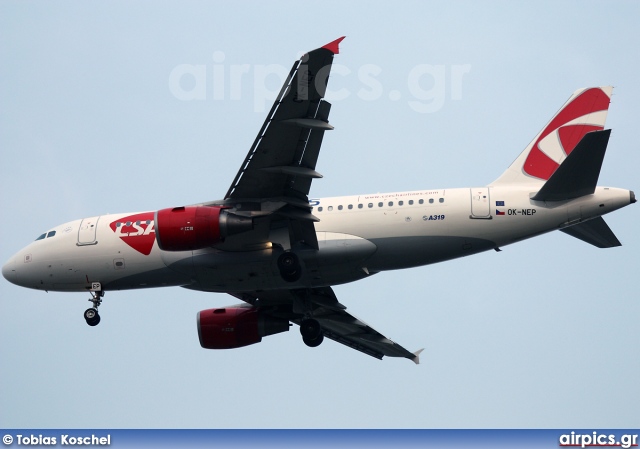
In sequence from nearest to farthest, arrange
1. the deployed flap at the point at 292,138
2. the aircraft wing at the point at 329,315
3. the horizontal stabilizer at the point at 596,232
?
the deployed flap at the point at 292,138, the horizontal stabilizer at the point at 596,232, the aircraft wing at the point at 329,315

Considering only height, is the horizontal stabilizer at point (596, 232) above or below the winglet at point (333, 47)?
below

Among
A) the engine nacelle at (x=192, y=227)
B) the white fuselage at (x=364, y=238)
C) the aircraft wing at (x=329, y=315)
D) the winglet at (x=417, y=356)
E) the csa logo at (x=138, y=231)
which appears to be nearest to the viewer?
the engine nacelle at (x=192, y=227)

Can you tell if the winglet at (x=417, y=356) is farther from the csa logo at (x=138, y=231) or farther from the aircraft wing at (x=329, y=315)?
the csa logo at (x=138, y=231)

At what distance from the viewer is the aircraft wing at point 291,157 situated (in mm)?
31156

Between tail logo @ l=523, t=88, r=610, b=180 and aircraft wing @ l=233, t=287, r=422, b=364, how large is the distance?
8.98m

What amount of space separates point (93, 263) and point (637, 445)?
1884cm

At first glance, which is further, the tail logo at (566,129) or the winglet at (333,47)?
the tail logo at (566,129)

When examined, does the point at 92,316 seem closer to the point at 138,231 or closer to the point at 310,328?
the point at 138,231

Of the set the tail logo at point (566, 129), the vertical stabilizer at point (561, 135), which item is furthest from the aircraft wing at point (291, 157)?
the tail logo at point (566, 129)

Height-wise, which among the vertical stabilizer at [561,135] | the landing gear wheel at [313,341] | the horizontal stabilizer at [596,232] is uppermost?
the vertical stabilizer at [561,135]

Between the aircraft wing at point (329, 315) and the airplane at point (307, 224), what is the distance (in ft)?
3.46

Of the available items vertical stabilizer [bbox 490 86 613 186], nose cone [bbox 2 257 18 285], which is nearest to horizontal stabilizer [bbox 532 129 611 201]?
vertical stabilizer [bbox 490 86 613 186]

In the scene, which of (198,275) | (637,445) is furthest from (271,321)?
(637,445)

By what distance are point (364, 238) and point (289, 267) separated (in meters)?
2.59
